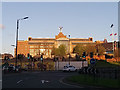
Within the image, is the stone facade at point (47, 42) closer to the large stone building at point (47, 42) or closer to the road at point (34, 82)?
the large stone building at point (47, 42)

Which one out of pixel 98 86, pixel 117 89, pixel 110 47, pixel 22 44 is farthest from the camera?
pixel 22 44

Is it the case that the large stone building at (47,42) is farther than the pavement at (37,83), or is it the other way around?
the large stone building at (47,42)

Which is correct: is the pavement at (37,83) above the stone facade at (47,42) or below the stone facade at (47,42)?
below

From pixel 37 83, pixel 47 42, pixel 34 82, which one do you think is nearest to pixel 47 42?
pixel 47 42

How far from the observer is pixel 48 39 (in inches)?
7008

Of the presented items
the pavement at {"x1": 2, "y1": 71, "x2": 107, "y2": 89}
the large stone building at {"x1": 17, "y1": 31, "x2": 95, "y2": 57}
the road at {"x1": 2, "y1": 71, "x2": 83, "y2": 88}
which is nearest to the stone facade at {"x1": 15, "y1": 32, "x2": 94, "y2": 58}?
the large stone building at {"x1": 17, "y1": 31, "x2": 95, "y2": 57}

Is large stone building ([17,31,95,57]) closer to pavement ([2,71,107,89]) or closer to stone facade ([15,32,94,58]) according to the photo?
stone facade ([15,32,94,58])

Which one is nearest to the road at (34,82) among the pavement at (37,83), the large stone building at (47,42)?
the pavement at (37,83)

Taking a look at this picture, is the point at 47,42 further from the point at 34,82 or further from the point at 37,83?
the point at 37,83

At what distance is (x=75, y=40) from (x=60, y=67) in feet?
416

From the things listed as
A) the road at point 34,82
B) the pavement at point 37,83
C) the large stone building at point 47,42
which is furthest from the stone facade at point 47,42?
the pavement at point 37,83

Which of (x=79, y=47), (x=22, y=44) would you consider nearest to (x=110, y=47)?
(x=79, y=47)

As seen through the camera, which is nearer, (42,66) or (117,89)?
(117,89)

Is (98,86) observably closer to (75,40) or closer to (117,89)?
(117,89)
